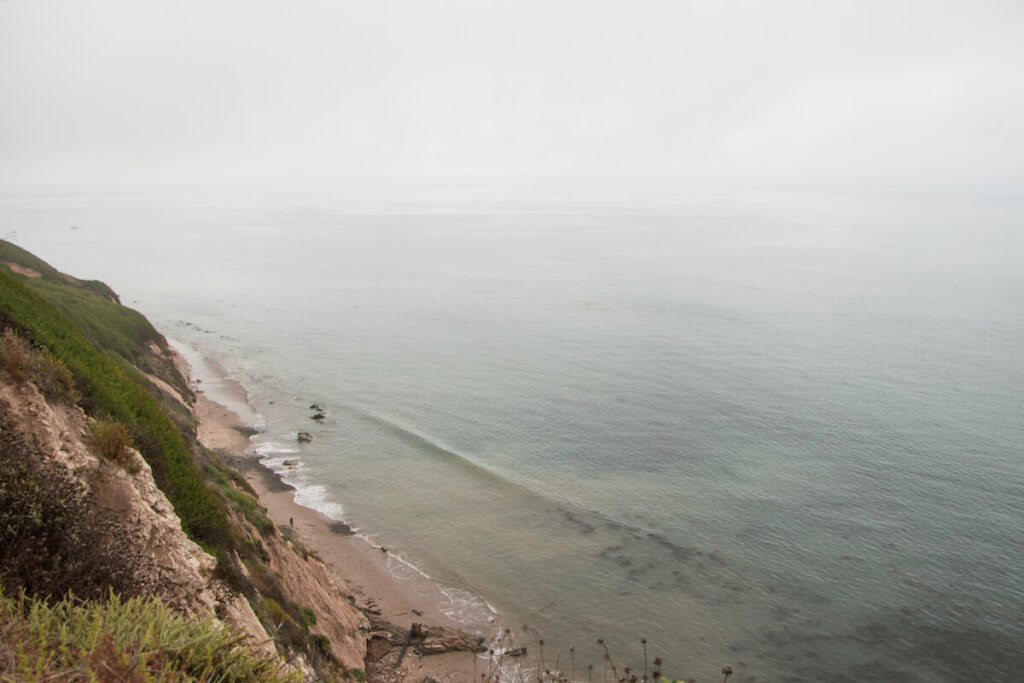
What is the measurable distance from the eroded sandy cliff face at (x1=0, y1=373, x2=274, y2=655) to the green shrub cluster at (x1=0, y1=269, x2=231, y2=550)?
266 centimetres

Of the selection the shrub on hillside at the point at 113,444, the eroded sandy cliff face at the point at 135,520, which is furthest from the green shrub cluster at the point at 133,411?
the eroded sandy cliff face at the point at 135,520

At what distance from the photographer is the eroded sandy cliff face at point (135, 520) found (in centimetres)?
1256

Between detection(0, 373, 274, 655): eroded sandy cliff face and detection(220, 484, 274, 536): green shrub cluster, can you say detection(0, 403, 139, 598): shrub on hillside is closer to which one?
detection(0, 373, 274, 655): eroded sandy cliff face

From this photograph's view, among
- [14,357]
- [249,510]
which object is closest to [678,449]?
[249,510]

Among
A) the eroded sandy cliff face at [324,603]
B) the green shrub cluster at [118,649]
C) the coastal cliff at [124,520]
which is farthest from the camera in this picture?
the eroded sandy cliff face at [324,603]

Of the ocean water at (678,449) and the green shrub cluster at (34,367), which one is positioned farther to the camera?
the ocean water at (678,449)

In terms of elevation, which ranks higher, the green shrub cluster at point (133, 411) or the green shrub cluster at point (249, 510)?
the green shrub cluster at point (133, 411)

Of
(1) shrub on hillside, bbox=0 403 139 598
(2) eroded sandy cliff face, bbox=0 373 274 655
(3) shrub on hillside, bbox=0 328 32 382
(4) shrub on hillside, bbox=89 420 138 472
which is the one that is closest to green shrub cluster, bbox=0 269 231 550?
(4) shrub on hillside, bbox=89 420 138 472

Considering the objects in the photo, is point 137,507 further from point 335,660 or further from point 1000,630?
point 1000,630

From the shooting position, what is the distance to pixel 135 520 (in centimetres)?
1332

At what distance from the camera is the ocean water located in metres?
28.7

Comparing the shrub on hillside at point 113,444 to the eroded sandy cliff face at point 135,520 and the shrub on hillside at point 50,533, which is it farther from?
the shrub on hillside at point 50,533

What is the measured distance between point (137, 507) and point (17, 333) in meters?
6.90

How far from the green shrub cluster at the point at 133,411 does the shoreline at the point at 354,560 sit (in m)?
9.76
